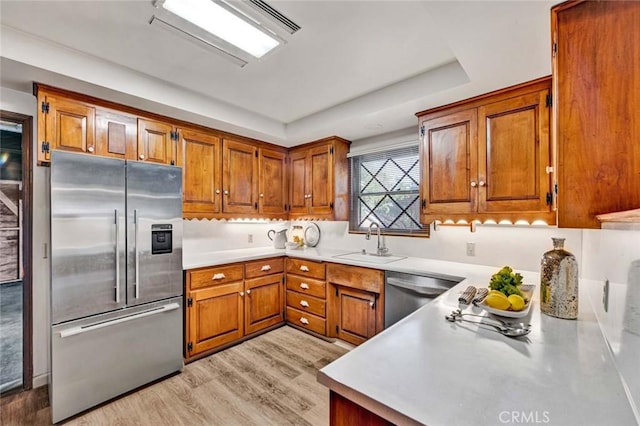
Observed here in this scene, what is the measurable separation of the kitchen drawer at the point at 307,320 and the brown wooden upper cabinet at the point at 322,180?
1.15m

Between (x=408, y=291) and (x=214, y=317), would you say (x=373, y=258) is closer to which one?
(x=408, y=291)

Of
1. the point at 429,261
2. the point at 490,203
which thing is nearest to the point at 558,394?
the point at 490,203

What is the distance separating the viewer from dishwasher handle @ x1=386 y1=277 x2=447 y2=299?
85.5 inches

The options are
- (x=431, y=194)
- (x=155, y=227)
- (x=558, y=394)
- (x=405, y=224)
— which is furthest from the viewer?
(x=405, y=224)

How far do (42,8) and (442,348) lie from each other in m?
2.57

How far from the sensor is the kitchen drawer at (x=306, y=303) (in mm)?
2963

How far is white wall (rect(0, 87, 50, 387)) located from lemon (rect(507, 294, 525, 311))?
3.21 meters

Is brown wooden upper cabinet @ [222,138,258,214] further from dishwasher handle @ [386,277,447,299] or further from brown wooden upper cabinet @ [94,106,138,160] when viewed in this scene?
dishwasher handle @ [386,277,447,299]

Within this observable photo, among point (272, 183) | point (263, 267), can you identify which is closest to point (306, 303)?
point (263, 267)

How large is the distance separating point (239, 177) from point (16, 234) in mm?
1950

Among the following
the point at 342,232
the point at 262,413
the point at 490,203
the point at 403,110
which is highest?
the point at 403,110

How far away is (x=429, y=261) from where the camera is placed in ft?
8.78

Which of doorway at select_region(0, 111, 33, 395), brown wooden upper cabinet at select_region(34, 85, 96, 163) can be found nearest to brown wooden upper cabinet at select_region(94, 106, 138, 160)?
brown wooden upper cabinet at select_region(34, 85, 96, 163)

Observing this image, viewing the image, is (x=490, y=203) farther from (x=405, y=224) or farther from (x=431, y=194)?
(x=405, y=224)
